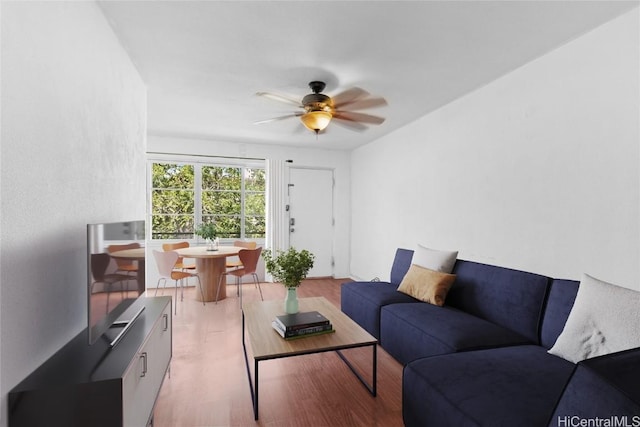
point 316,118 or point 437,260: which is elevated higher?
point 316,118

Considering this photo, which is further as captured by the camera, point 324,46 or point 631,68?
point 324,46

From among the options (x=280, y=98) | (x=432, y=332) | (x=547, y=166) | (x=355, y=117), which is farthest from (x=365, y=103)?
(x=432, y=332)

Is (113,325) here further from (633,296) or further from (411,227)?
(411,227)

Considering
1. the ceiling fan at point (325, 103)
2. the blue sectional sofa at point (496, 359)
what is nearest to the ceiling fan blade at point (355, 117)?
the ceiling fan at point (325, 103)

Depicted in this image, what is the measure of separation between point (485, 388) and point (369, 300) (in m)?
1.64

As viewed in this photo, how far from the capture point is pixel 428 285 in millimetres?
2873

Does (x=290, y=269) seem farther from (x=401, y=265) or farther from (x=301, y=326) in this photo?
(x=401, y=265)

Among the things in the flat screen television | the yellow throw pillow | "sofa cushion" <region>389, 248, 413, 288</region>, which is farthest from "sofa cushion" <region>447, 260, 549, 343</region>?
the flat screen television

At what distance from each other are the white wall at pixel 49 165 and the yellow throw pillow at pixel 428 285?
255 cm

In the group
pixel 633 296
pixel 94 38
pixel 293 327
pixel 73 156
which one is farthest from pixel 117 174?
pixel 633 296

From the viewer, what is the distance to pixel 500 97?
9.67 ft

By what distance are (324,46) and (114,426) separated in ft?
8.29

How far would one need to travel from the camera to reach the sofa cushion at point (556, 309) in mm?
1995

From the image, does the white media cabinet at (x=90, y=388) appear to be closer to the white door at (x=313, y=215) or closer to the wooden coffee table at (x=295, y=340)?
the wooden coffee table at (x=295, y=340)
